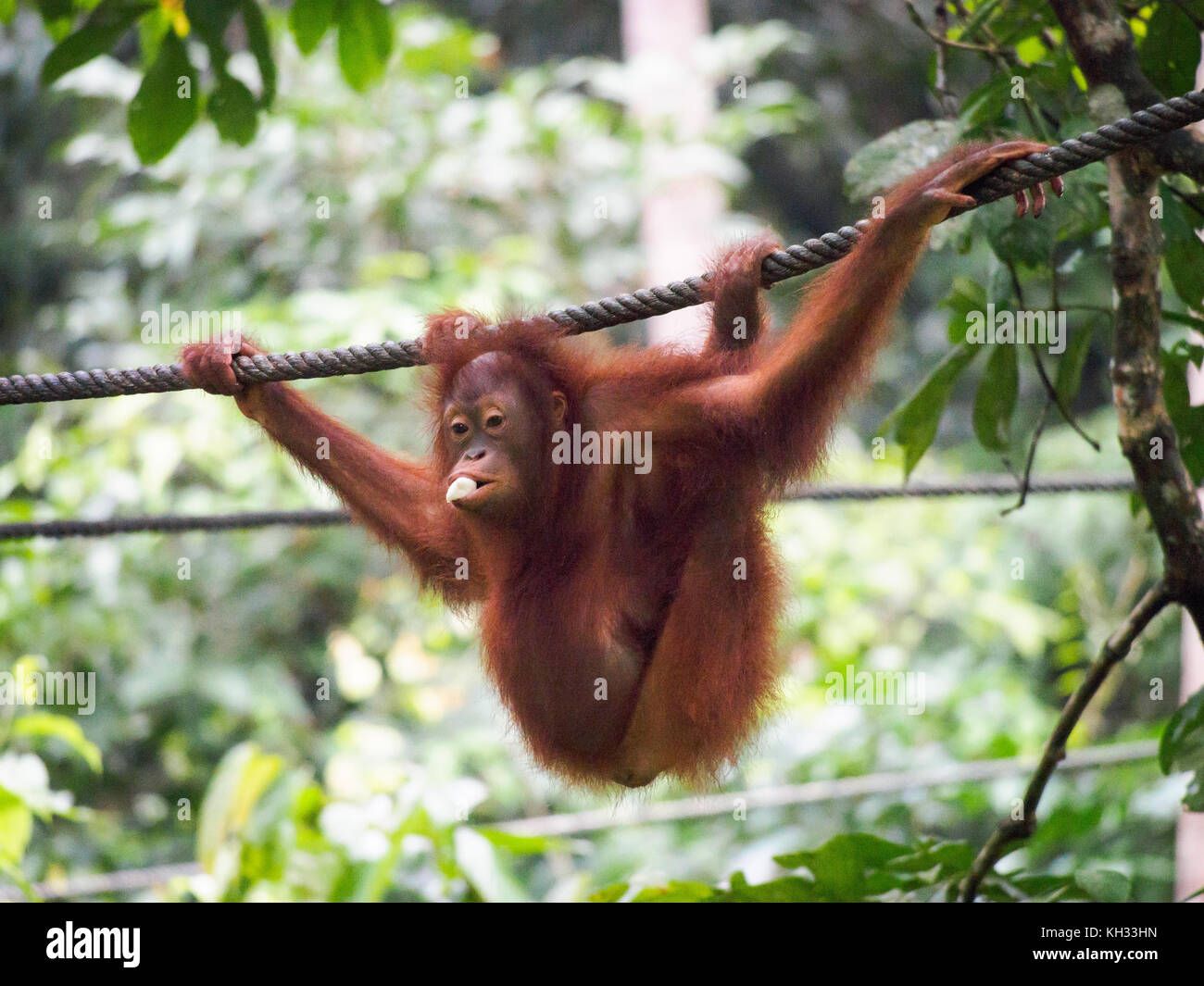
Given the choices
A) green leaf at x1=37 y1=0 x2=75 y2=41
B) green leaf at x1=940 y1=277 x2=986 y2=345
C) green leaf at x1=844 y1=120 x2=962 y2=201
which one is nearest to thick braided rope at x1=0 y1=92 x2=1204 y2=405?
green leaf at x1=844 y1=120 x2=962 y2=201

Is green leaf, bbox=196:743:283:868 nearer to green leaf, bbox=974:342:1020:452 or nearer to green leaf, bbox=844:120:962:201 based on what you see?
green leaf, bbox=974:342:1020:452

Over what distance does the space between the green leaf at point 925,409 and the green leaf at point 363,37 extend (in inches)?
67.8

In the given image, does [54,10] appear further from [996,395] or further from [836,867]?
[836,867]

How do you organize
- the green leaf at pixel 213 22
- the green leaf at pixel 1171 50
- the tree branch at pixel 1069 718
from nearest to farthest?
the tree branch at pixel 1069 718 → the green leaf at pixel 1171 50 → the green leaf at pixel 213 22

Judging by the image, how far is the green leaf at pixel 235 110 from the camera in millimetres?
3436

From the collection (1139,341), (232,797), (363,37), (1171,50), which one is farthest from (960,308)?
(232,797)

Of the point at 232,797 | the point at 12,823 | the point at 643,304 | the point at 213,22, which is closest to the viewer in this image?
the point at 643,304

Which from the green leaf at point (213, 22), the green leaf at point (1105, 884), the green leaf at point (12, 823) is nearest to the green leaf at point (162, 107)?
the green leaf at point (213, 22)

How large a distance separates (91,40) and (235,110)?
40cm

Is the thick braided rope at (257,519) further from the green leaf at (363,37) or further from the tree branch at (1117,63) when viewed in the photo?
the green leaf at (363,37)

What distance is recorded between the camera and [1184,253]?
9.13 ft

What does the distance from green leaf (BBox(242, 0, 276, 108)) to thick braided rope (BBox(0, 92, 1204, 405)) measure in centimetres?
110

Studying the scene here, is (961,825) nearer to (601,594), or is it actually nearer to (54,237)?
(601,594)

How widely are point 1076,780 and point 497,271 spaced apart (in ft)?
14.6
